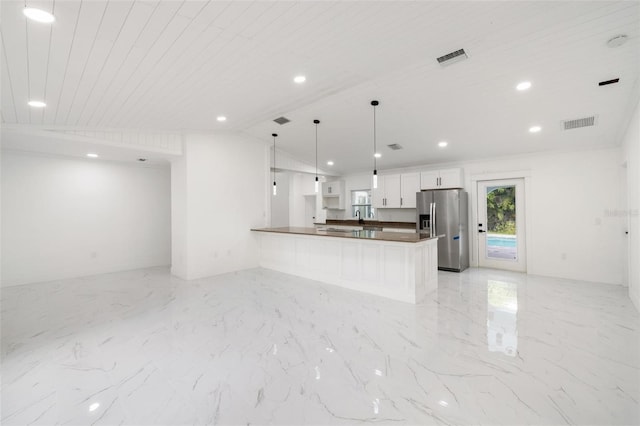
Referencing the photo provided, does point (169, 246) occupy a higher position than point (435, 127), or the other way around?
point (435, 127)

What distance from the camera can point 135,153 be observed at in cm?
511

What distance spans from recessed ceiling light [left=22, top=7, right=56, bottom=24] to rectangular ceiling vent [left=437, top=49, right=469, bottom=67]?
3.32m

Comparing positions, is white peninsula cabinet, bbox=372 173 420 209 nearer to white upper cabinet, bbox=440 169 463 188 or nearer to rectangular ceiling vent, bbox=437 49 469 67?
white upper cabinet, bbox=440 169 463 188

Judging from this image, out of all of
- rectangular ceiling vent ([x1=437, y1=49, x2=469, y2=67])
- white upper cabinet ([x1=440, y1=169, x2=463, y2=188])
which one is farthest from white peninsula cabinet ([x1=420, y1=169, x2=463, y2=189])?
rectangular ceiling vent ([x1=437, y1=49, x2=469, y2=67])

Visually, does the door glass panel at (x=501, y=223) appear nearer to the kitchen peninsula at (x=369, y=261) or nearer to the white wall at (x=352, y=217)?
the white wall at (x=352, y=217)

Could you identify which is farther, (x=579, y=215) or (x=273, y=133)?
(x=273, y=133)

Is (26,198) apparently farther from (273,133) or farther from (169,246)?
(273,133)

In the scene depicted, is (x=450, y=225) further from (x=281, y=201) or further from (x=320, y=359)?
(x=281, y=201)

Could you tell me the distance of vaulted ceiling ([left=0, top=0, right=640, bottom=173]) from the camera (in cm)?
210

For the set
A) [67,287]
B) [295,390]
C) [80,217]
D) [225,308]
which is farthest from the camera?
[80,217]

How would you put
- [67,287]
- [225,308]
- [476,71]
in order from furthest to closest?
[67,287]
[225,308]
[476,71]

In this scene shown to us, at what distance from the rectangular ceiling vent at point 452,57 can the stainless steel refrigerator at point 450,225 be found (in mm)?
3259

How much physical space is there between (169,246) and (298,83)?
541 cm

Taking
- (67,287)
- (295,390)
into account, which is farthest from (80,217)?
(295,390)
